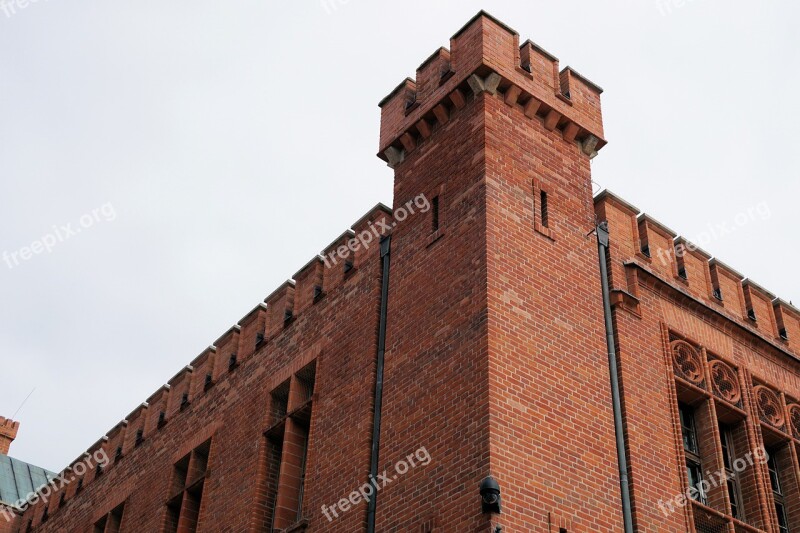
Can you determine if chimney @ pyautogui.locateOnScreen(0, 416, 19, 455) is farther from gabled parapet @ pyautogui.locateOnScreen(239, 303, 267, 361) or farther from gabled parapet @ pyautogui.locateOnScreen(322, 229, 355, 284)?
gabled parapet @ pyautogui.locateOnScreen(322, 229, 355, 284)

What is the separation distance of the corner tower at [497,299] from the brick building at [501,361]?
33mm

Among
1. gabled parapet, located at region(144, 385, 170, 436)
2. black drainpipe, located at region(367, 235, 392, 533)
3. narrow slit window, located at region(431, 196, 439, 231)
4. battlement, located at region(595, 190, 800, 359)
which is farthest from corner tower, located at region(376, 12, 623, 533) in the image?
gabled parapet, located at region(144, 385, 170, 436)

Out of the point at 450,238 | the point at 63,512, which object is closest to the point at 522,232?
the point at 450,238

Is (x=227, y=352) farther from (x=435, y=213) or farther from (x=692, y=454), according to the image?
(x=692, y=454)

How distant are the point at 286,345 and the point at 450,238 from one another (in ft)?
15.7

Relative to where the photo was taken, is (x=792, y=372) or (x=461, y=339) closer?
(x=461, y=339)

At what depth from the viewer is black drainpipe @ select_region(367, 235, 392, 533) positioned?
1336 cm

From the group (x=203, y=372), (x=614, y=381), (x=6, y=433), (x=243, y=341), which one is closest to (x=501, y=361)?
(x=614, y=381)

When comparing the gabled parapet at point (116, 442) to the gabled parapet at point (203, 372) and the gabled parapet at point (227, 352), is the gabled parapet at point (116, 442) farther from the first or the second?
the gabled parapet at point (227, 352)

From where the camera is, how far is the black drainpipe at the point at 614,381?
41.2ft

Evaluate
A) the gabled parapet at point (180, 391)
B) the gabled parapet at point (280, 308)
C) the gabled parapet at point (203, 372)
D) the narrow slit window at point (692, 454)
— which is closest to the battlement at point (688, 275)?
the narrow slit window at point (692, 454)

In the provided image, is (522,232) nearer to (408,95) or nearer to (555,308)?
(555,308)

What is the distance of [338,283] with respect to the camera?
1708cm

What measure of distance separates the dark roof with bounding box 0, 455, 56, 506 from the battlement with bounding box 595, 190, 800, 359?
2421cm
